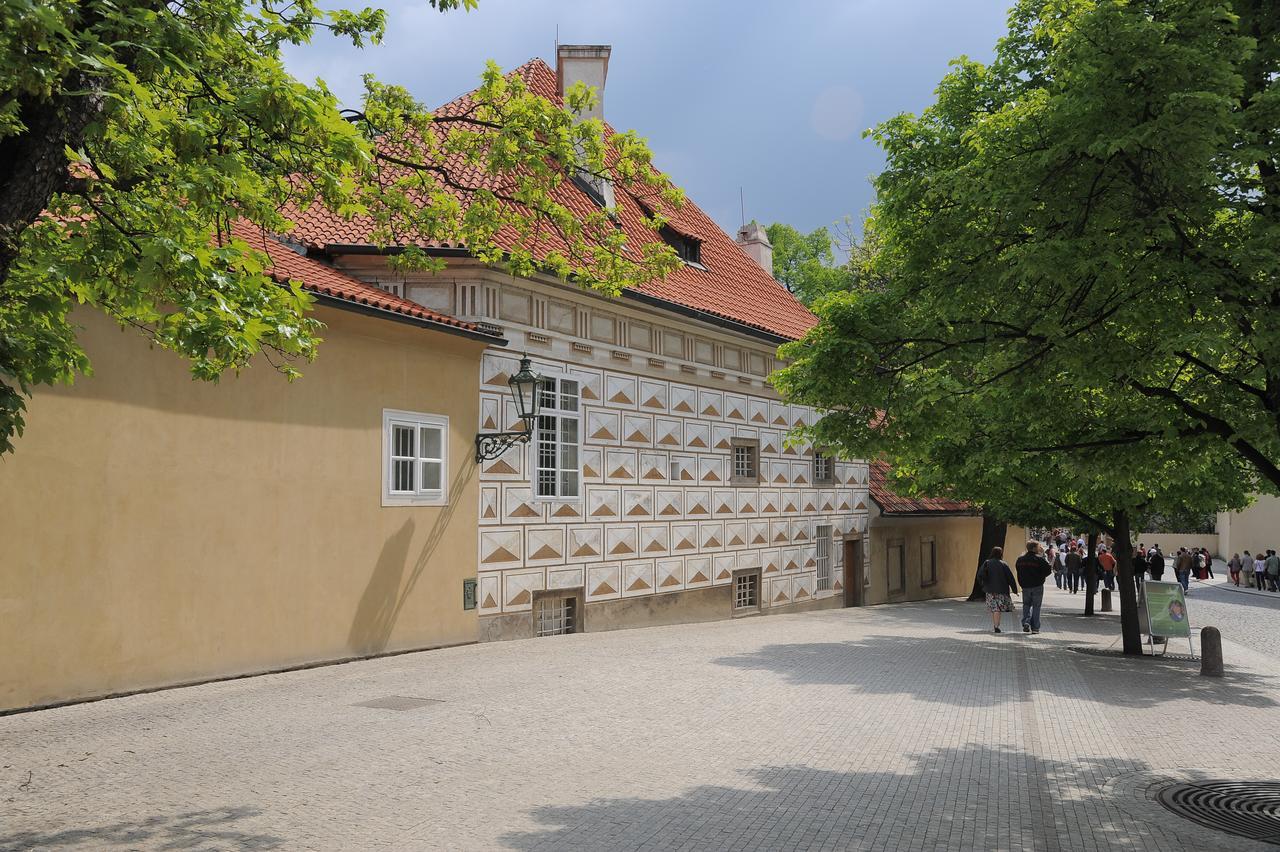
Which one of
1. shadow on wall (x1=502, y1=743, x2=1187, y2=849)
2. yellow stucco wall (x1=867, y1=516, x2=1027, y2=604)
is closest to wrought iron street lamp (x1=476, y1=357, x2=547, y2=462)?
shadow on wall (x1=502, y1=743, x2=1187, y2=849)

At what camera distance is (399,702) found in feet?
34.9

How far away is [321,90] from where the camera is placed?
266 inches

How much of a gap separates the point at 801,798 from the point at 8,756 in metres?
5.82

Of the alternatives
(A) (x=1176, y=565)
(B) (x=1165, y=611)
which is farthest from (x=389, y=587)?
(A) (x=1176, y=565)

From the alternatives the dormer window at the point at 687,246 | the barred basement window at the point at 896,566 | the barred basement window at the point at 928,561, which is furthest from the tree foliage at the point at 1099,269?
the barred basement window at the point at 928,561

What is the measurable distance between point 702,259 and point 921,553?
13773 mm

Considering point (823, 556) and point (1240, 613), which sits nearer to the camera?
point (823, 556)

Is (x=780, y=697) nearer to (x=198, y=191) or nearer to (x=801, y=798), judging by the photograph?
(x=801, y=798)

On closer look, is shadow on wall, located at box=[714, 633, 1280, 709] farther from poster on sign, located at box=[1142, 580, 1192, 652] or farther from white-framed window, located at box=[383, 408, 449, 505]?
white-framed window, located at box=[383, 408, 449, 505]

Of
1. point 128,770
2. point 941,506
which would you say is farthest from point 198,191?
point 941,506

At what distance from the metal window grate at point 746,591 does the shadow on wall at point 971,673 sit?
4209 mm

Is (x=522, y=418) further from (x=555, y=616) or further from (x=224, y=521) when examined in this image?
(x=224, y=521)

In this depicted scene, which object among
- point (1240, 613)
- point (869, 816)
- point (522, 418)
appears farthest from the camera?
point (1240, 613)

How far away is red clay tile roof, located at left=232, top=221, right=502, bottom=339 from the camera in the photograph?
1261 cm
